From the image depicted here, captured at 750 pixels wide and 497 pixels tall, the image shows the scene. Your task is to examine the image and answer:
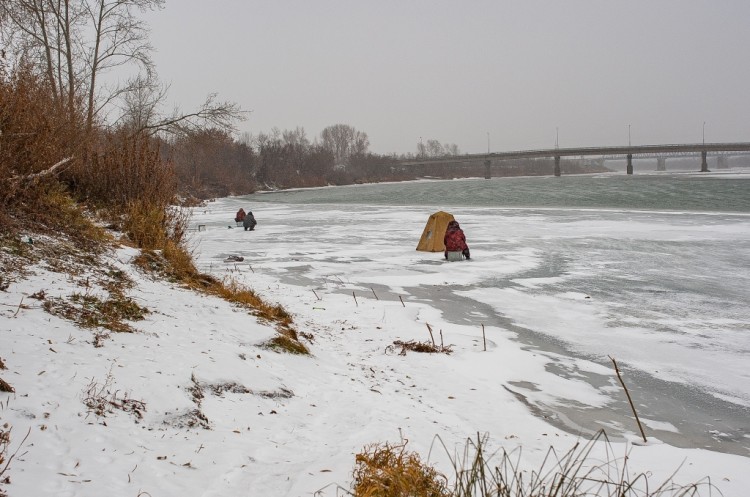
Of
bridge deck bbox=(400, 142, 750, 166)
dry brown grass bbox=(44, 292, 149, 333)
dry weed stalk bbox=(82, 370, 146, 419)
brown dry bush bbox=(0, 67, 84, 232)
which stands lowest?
dry weed stalk bbox=(82, 370, 146, 419)

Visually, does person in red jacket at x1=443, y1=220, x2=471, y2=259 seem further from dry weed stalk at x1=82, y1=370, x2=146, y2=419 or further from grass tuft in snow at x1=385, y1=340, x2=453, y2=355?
dry weed stalk at x1=82, y1=370, x2=146, y2=419

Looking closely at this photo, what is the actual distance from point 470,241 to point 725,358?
42.0 ft

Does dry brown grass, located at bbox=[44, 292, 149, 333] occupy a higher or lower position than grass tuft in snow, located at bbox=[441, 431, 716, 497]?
higher

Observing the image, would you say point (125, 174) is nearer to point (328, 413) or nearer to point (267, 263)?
point (267, 263)

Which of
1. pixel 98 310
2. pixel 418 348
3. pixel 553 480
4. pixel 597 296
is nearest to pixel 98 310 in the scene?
pixel 98 310

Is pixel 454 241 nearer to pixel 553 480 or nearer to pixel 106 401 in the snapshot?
pixel 106 401

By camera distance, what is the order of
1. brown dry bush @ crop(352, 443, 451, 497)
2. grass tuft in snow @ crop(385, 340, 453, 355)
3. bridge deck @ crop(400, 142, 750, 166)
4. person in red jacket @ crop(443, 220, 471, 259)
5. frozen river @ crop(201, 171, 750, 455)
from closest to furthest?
brown dry bush @ crop(352, 443, 451, 497) < frozen river @ crop(201, 171, 750, 455) < grass tuft in snow @ crop(385, 340, 453, 355) < person in red jacket @ crop(443, 220, 471, 259) < bridge deck @ crop(400, 142, 750, 166)

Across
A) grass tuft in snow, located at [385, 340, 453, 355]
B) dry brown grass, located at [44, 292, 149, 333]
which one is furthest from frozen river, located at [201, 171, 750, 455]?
dry brown grass, located at [44, 292, 149, 333]

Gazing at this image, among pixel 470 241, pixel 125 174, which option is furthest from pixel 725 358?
pixel 470 241

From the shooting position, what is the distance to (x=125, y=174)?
9.95m

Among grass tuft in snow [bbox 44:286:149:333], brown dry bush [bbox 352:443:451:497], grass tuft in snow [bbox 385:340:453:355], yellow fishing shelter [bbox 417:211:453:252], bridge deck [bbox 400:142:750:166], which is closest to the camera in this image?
brown dry bush [bbox 352:443:451:497]

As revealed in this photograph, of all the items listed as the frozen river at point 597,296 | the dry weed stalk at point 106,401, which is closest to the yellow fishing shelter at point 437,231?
the frozen river at point 597,296

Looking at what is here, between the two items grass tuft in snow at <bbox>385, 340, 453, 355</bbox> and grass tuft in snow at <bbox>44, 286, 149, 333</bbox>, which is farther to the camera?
grass tuft in snow at <bbox>385, 340, 453, 355</bbox>

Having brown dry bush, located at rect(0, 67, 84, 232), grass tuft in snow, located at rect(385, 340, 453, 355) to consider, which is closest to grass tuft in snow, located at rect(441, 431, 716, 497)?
grass tuft in snow, located at rect(385, 340, 453, 355)
